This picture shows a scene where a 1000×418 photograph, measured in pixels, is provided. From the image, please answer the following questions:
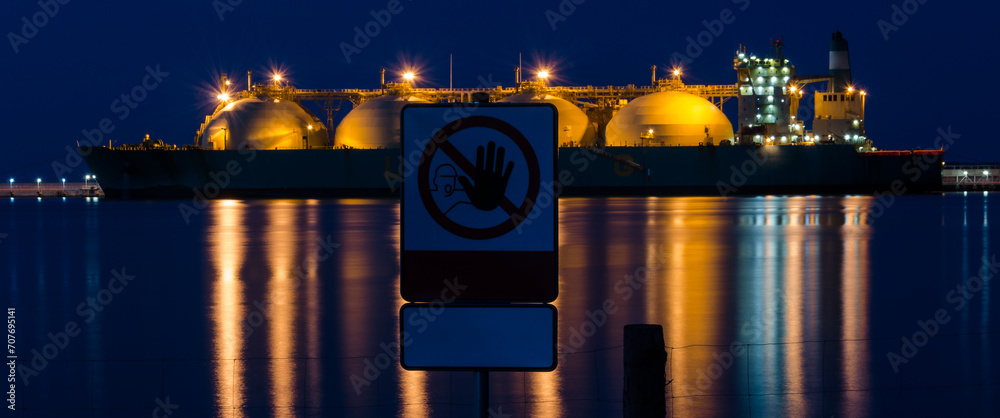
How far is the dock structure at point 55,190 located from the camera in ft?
348

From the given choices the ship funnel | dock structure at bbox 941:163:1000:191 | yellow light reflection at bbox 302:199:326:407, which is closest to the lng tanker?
the ship funnel

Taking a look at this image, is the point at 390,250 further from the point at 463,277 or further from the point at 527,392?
the point at 463,277

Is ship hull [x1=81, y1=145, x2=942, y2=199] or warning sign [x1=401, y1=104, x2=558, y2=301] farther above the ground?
ship hull [x1=81, y1=145, x2=942, y2=199]

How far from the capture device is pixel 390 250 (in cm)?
2450

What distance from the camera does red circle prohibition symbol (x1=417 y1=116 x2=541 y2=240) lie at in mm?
2965

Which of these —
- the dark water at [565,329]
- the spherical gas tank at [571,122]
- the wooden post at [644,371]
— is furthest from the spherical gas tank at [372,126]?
the wooden post at [644,371]

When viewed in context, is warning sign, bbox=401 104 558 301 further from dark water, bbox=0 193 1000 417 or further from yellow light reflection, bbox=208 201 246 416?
yellow light reflection, bbox=208 201 246 416

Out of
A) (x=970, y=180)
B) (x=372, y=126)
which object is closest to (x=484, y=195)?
(x=372, y=126)

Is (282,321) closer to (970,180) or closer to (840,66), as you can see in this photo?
(840,66)

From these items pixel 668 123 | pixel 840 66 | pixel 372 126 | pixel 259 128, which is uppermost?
pixel 840 66

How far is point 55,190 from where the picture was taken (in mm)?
110688

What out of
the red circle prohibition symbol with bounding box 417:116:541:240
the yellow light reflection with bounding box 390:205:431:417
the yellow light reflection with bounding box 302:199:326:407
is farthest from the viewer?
the yellow light reflection with bounding box 302:199:326:407

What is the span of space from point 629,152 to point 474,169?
211ft

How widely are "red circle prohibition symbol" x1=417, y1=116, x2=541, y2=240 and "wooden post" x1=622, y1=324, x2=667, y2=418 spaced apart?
1143 millimetres
